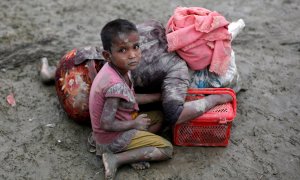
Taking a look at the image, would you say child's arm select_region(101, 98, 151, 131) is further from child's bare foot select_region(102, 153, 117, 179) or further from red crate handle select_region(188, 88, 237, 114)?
red crate handle select_region(188, 88, 237, 114)

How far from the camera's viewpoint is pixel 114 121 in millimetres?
3039

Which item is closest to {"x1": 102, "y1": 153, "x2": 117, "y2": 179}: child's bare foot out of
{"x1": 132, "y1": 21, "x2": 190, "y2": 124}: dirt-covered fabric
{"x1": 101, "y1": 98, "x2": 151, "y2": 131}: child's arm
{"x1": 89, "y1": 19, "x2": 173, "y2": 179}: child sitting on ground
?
{"x1": 89, "y1": 19, "x2": 173, "y2": 179}: child sitting on ground

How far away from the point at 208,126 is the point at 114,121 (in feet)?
2.56

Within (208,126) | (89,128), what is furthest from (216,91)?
(89,128)

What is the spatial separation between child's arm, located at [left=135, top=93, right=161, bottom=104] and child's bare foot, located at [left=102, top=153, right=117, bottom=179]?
53 centimetres

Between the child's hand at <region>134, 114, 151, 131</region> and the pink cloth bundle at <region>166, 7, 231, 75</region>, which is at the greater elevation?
the pink cloth bundle at <region>166, 7, 231, 75</region>

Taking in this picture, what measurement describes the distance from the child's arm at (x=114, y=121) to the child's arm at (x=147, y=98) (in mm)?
240

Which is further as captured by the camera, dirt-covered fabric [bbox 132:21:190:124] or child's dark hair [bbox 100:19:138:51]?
dirt-covered fabric [bbox 132:21:190:124]

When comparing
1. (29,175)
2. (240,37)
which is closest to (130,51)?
(29,175)

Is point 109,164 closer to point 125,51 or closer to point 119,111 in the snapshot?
point 119,111

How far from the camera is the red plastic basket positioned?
10.8 feet

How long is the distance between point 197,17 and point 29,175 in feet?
5.83

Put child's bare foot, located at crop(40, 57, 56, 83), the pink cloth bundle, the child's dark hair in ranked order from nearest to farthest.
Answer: the child's dark hair
the pink cloth bundle
child's bare foot, located at crop(40, 57, 56, 83)

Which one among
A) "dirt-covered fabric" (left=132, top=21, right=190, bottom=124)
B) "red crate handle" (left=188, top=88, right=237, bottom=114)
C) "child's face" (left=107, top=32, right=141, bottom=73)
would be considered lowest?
"red crate handle" (left=188, top=88, right=237, bottom=114)
